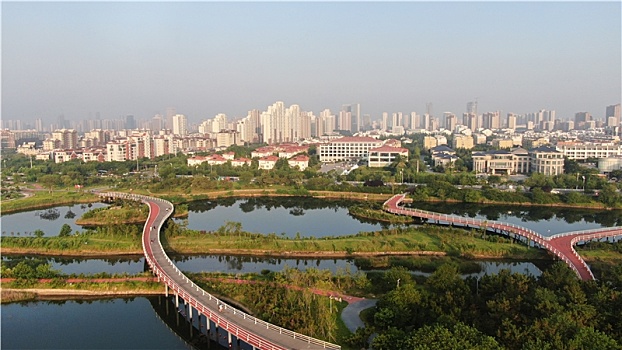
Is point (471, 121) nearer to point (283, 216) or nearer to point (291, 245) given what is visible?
point (283, 216)

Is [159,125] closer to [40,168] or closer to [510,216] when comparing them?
[40,168]

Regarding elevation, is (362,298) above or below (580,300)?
below

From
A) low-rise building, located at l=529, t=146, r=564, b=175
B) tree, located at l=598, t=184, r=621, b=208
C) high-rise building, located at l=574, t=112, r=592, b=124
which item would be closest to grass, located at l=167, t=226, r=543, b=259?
tree, located at l=598, t=184, r=621, b=208

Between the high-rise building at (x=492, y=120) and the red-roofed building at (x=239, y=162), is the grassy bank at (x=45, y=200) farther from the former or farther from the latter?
the high-rise building at (x=492, y=120)

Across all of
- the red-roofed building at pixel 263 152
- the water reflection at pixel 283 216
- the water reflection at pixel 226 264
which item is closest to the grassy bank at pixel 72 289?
the water reflection at pixel 226 264

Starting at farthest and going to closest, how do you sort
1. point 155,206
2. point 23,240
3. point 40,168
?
point 40,168 < point 155,206 < point 23,240

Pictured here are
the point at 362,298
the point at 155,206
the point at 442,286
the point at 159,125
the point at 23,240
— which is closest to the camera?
the point at 442,286

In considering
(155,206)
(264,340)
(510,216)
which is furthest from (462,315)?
(155,206)
